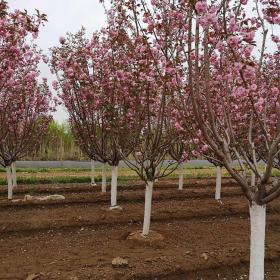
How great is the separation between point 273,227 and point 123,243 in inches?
169

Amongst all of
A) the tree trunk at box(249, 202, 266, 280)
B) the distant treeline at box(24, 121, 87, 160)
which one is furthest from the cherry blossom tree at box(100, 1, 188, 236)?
the distant treeline at box(24, 121, 87, 160)

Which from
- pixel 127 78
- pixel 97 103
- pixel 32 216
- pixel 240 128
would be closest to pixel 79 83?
pixel 97 103

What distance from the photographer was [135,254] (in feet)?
23.4

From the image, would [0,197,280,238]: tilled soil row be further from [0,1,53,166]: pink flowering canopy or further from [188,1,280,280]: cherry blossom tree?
[188,1,280,280]: cherry blossom tree

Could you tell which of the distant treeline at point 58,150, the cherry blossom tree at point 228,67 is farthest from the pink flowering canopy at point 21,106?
the distant treeline at point 58,150

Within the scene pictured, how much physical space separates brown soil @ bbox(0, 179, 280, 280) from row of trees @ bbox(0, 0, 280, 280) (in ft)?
3.38

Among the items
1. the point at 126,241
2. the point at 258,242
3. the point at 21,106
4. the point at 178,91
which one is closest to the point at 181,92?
the point at 178,91

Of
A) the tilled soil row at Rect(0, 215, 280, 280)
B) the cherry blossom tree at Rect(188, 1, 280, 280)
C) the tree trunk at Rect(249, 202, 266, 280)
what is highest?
the cherry blossom tree at Rect(188, 1, 280, 280)

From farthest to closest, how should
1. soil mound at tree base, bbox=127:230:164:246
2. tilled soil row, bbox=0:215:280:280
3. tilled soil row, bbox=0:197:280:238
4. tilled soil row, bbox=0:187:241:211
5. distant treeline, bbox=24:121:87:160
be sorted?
distant treeline, bbox=24:121:87:160 → tilled soil row, bbox=0:187:241:211 → tilled soil row, bbox=0:197:280:238 → soil mound at tree base, bbox=127:230:164:246 → tilled soil row, bbox=0:215:280:280

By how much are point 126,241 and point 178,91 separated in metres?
4.06

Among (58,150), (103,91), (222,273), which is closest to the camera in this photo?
(222,273)

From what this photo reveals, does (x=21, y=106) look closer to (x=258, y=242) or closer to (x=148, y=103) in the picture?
(x=148, y=103)

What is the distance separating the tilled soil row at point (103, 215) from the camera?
8.96 metres

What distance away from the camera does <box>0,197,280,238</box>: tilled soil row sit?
896 centimetres
